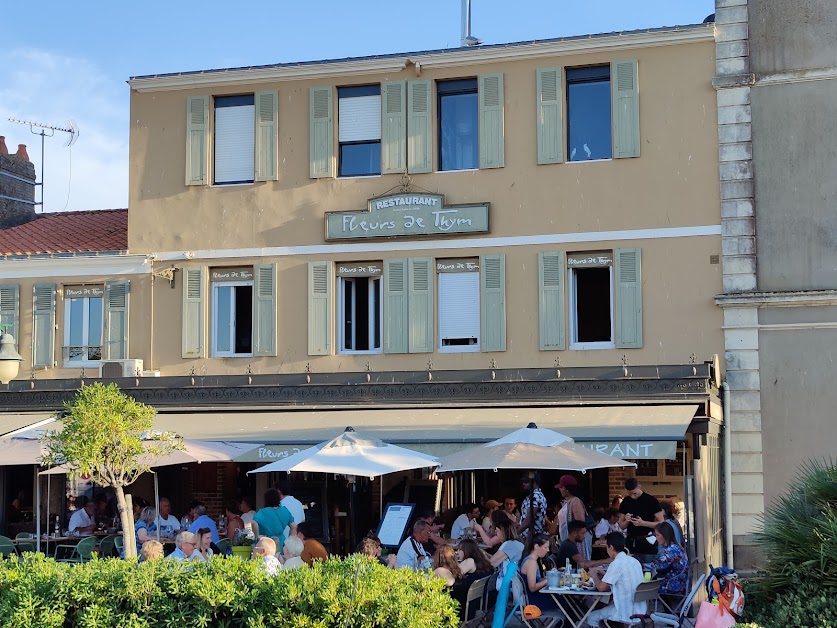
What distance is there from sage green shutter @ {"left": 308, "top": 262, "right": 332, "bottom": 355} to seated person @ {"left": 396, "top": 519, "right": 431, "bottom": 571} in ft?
19.8

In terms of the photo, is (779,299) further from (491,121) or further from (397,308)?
(397,308)

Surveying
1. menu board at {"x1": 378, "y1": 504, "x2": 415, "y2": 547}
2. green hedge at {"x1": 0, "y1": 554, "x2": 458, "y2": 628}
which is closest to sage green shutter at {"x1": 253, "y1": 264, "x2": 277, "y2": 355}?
menu board at {"x1": 378, "y1": 504, "x2": 415, "y2": 547}

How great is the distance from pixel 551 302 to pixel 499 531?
16.8 feet

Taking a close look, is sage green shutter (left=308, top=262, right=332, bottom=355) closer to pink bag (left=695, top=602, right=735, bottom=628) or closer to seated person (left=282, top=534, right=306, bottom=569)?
seated person (left=282, top=534, right=306, bottom=569)

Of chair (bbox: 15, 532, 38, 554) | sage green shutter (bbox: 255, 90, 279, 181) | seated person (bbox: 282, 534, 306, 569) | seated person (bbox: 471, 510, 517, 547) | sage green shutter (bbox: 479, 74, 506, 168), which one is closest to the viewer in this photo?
seated person (bbox: 282, 534, 306, 569)

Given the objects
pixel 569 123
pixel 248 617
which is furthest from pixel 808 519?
pixel 569 123

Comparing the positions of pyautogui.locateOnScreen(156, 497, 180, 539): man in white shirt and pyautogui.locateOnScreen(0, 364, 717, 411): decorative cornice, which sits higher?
pyautogui.locateOnScreen(0, 364, 717, 411): decorative cornice

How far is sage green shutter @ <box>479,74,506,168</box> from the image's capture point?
19.0 m

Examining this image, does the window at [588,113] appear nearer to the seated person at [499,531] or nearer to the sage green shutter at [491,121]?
the sage green shutter at [491,121]

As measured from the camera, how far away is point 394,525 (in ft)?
50.6

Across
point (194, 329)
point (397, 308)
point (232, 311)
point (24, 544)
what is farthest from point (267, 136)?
point (24, 544)

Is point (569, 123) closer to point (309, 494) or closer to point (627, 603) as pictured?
point (309, 494)

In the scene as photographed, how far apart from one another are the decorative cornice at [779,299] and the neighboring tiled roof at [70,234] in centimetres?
991

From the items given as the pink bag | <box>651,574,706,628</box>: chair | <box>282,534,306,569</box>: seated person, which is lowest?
<box>651,574,706,628</box>: chair
